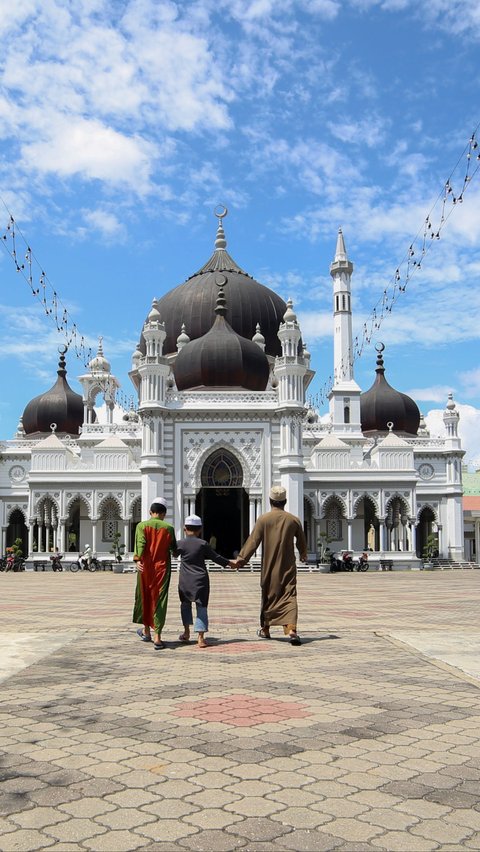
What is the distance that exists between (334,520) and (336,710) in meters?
38.1

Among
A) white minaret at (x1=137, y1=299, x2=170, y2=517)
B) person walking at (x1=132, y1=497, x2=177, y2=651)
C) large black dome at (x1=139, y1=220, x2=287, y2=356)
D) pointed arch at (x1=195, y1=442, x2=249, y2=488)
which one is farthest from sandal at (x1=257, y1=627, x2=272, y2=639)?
large black dome at (x1=139, y1=220, x2=287, y2=356)

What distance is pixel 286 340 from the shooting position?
41.7 m

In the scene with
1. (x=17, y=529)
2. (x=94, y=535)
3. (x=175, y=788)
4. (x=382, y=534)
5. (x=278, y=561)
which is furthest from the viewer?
(x=17, y=529)

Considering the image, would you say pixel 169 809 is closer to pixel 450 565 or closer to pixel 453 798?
pixel 453 798

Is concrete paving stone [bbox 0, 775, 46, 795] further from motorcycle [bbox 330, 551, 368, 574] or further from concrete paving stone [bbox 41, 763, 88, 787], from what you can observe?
motorcycle [bbox 330, 551, 368, 574]

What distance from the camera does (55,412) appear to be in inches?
2197

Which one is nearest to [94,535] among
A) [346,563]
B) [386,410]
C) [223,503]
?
[223,503]

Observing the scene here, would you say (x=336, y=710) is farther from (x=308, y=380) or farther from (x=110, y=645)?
(x=308, y=380)

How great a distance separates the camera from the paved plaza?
11.9 feet

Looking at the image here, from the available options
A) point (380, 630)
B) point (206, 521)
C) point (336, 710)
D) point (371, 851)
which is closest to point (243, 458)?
point (206, 521)

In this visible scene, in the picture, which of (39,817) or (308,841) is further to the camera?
(39,817)

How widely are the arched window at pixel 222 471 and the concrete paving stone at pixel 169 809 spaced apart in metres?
36.9

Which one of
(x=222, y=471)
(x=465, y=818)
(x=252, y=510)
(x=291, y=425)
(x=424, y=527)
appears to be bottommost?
(x=465, y=818)

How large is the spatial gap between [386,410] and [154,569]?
4608cm
